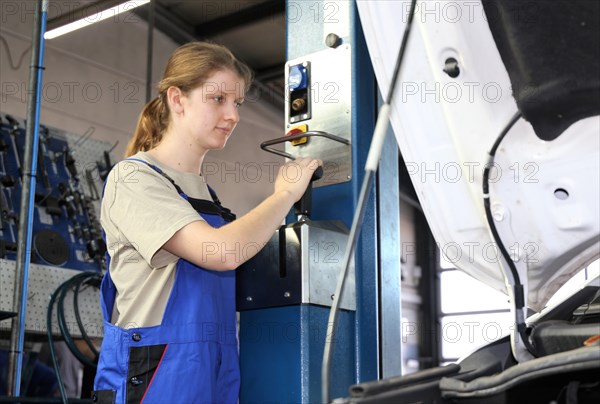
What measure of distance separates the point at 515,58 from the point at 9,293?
3.73 m

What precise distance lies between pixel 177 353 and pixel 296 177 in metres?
0.45

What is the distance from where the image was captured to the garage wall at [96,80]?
269 inches

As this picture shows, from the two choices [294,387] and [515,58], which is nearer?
[515,58]

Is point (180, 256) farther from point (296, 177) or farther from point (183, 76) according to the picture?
point (183, 76)

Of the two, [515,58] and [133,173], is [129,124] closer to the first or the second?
[133,173]

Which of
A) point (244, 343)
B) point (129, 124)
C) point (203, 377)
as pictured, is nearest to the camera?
point (203, 377)

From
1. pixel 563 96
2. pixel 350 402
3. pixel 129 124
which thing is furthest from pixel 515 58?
pixel 129 124

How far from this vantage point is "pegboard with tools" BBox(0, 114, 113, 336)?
4.46 m

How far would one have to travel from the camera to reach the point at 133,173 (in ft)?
5.52

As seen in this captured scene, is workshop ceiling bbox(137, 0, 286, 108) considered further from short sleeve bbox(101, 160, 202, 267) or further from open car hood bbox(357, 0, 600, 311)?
open car hood bbox(357, 0, 600, 311)

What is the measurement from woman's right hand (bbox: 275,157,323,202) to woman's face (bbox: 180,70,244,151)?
21 centimetres

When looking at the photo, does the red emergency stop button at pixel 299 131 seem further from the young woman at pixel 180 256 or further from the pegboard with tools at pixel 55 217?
the pegboard with tools at pixel 55 217

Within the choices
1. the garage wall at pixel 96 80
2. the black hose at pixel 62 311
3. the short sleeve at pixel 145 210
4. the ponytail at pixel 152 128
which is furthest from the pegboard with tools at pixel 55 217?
the short sleeve at pixel 145 210

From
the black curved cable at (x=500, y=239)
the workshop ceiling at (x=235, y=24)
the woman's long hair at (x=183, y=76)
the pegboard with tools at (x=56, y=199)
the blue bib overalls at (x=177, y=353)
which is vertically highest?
the workshop ceiling at (x=235, y=24)
